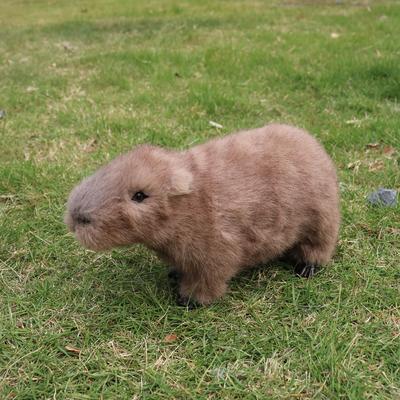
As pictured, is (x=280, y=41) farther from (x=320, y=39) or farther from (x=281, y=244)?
(x=281, y=244)

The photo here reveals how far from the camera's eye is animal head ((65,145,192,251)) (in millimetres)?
2471

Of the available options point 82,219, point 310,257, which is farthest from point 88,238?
point 310,257

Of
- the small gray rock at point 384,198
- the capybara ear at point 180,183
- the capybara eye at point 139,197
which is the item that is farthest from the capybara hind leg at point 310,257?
the capybara eye at point 139,197

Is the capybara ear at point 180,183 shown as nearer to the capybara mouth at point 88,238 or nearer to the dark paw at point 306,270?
the capybara mouth at point 88,238

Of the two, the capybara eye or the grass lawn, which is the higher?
the capybara eye

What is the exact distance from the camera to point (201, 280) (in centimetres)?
280

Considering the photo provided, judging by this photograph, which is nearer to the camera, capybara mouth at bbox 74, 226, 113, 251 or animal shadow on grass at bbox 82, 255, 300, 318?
capybara mouth at bbox 74, 226, 113, 251

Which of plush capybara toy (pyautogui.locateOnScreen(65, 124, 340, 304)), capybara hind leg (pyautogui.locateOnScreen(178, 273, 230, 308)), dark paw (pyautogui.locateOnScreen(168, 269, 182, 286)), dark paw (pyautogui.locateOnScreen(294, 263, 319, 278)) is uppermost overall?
plush capybara toy (pyautogui.locateOnScreen(65, 124, 340, 304))

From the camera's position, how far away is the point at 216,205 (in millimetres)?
2707

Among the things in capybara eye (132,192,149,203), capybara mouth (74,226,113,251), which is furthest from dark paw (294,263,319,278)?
capybara mouth (74,226,113,251)

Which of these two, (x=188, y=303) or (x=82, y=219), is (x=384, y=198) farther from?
(x=82, y=219)

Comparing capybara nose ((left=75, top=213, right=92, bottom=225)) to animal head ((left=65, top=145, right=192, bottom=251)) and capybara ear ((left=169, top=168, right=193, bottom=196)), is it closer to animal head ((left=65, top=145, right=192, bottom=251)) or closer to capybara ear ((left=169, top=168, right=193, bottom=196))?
animal head ((left=65, top=145, right=192, bottom=251))

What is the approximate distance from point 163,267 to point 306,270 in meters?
0.95

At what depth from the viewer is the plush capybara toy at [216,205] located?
2520 millimetres
